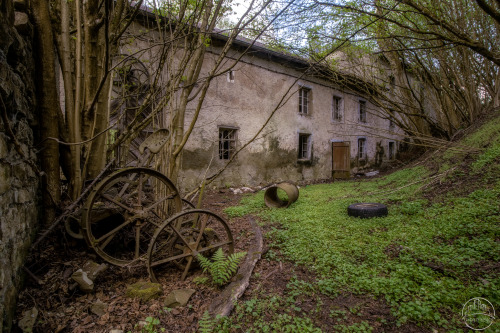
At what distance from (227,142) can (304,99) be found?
5.42 m

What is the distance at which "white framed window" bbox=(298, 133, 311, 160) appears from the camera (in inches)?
523

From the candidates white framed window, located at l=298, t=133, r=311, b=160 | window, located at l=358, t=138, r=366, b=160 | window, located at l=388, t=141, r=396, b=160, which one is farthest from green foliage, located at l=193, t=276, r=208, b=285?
window, located at l=388, t=141, r=396, b=160

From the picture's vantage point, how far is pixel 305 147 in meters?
13.5

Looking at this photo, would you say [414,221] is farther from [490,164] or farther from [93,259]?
[93,259]

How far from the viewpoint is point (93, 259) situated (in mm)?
3012

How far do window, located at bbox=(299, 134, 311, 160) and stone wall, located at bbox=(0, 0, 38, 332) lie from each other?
11.7m

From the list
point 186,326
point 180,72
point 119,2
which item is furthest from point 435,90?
point 186,326

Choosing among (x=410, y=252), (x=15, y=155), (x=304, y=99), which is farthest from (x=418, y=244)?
(x=304, y=99)

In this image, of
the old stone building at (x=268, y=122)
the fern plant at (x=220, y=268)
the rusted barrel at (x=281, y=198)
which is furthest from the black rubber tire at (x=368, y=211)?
the fern plant at (x=220, y=268)

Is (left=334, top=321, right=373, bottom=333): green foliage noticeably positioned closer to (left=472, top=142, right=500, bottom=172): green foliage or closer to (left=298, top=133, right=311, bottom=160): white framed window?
(left=472, top=142, right=500, bottom=172): green foliage

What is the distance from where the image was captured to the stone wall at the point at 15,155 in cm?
189

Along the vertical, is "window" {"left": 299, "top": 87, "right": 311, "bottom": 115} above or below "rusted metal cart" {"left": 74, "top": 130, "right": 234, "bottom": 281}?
above

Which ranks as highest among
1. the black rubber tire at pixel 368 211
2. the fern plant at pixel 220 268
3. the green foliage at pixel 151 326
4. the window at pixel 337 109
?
the window at pixel 337 109

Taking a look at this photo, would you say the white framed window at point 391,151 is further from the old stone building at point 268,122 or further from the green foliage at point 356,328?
the green foliage at point 356,328
